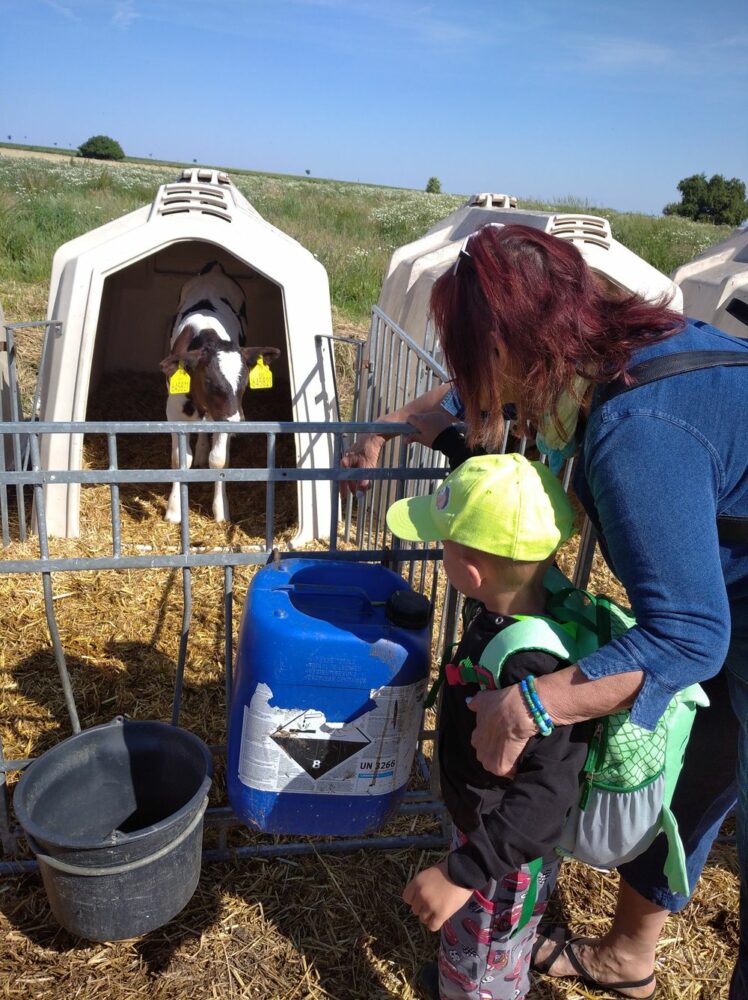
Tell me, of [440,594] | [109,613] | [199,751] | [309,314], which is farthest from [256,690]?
[309,314]

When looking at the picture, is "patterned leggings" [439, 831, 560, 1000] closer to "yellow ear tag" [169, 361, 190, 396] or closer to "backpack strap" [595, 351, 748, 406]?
"backpack strap" [595, 351, 748, 406]

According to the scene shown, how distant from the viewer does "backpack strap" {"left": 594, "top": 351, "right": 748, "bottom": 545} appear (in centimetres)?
150

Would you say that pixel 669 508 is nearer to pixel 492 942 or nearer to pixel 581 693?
pixel 581 693

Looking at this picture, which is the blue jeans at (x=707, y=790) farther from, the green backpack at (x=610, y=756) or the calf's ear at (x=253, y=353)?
the calf's ear at (x=253, y=353)

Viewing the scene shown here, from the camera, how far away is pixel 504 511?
1631 mm

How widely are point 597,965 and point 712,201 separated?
54.4 metres

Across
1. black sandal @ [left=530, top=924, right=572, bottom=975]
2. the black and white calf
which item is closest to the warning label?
black sandal @ [left=530, top=924, right=572, bottom=975]

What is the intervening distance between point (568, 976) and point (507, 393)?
6.20 feet

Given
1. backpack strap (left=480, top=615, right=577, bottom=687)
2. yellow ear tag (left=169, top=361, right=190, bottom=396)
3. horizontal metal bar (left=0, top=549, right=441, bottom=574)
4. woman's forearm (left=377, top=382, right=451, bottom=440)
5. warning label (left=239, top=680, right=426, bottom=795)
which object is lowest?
warning label (left=239, top=680, right=426, bottom=795)

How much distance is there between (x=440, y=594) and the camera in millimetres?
5082

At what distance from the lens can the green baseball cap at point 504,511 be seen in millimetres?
1636

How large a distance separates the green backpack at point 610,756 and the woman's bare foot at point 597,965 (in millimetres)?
758

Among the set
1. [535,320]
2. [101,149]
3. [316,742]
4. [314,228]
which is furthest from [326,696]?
[101,149]

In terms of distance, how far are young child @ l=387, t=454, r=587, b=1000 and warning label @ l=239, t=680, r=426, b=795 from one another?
24 centimetres
